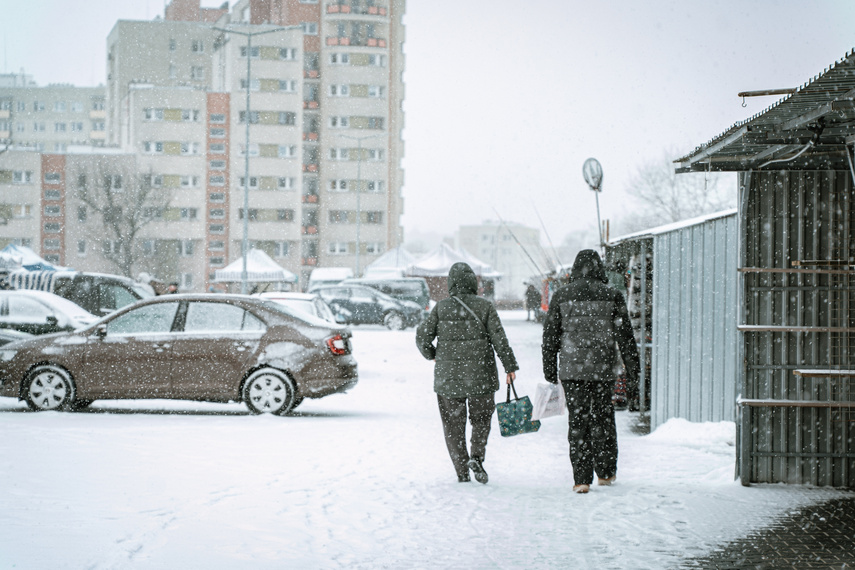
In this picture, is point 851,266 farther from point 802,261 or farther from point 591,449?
point 591,449

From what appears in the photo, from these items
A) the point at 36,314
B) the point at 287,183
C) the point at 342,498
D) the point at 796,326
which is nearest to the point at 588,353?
the point at 796,326

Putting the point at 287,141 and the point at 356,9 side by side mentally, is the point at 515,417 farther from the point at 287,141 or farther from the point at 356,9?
the point at 356,9

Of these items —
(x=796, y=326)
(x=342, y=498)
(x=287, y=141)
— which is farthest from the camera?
(x=287, y=141)

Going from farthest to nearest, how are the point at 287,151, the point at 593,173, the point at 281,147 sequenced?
the point at 287,151, the point at 281,147, the point at 593,173

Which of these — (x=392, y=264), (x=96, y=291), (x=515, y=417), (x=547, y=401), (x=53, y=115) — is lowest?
(x=515, y=417)

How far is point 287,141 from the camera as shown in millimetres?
85750

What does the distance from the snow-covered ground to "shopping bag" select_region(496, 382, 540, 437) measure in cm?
42

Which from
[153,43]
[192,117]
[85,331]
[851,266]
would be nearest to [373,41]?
[192,117]

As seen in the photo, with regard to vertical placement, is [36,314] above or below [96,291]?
below

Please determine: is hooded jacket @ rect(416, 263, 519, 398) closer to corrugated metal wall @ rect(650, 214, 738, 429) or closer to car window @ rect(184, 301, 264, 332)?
corrugated metal wall @ rect(650, 214, 738, 429)

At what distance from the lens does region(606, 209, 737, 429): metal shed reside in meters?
10.5

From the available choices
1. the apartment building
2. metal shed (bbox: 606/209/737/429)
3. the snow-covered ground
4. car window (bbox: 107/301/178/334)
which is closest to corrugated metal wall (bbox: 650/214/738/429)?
metal shed (bbox: 606/209/737/429)

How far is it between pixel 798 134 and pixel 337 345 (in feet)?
24.0

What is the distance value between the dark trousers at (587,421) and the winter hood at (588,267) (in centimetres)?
78
